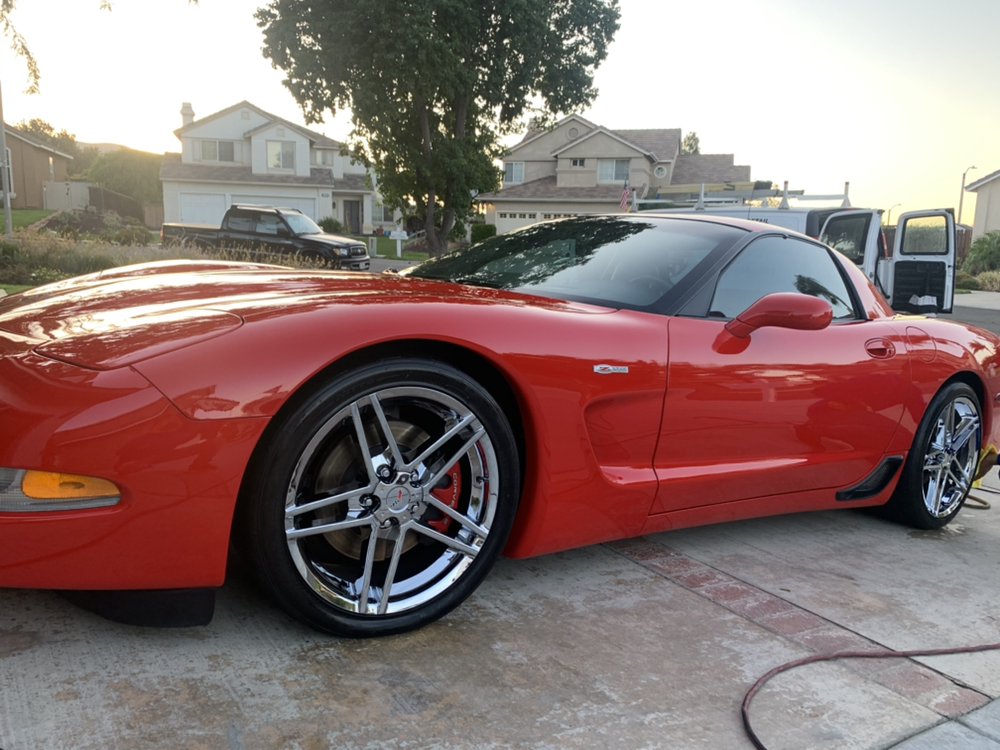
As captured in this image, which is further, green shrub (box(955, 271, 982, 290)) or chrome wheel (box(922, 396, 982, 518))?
green shrub (box(955, 271, 982, 290))

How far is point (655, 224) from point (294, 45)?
76.9 feet

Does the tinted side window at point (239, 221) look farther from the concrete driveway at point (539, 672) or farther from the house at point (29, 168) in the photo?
the house at point (29, 168)

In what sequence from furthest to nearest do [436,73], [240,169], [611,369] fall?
[240,169] → [436,73] → [611,369]

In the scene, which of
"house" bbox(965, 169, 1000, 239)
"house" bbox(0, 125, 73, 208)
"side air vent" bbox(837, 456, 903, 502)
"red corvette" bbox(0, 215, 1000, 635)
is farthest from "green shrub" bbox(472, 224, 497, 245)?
"red corvette" bbox(0, 215, 1000, 635)

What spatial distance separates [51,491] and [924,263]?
10.7 meters

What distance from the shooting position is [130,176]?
49.4m

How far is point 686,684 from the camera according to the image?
2.17 meters

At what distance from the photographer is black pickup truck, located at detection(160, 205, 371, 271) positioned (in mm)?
18859

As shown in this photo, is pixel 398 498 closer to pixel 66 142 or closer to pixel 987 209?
pixel 987 209

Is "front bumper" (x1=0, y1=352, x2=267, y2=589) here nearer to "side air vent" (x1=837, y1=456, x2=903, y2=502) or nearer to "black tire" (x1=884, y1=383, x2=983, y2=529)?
"side air vent" (x1=837, y1=456, x2=903, y2=502)

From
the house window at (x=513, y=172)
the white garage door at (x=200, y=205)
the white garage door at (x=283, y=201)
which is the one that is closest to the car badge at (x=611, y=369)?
the white garage door at (x=283, y=201)

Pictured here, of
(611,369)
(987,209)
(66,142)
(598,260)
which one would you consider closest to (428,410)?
(611,369)

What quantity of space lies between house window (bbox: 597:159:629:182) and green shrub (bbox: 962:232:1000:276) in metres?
15.8

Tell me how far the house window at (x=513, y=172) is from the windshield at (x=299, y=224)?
2644 cm
